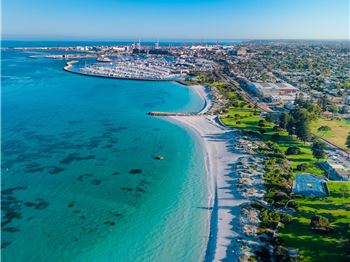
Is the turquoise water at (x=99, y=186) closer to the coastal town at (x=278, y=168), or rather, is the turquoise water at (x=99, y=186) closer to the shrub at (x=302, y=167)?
the coastal town at (x=278, y=168)

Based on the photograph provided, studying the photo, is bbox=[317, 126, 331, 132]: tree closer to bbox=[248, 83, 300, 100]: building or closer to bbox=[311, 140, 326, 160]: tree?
bbox=[311, 140, 326, 160]: tree

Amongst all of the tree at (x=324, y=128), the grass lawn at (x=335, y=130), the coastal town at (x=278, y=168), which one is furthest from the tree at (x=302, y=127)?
the grass lawn at (x=335, y=130)

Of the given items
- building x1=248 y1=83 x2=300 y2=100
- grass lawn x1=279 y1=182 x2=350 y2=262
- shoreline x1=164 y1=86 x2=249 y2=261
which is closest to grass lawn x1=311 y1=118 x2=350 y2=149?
shoreline x1=164 y1=86 x2=249 y2=261

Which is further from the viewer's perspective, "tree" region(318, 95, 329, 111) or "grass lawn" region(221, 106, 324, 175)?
"tree" region(318, 95, 329, 111)

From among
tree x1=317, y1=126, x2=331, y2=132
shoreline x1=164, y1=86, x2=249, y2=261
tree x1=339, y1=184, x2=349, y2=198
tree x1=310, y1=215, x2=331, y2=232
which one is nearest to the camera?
shoreline x1=164, y1=86, x2=249, y2=261

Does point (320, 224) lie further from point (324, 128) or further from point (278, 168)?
point (324, 128)

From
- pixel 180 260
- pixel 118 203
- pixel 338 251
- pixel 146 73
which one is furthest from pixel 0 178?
pixel 146 73

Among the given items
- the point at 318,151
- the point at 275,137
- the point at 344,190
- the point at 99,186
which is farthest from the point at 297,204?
the point at 99,186

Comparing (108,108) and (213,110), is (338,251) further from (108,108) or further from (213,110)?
(108,108)
